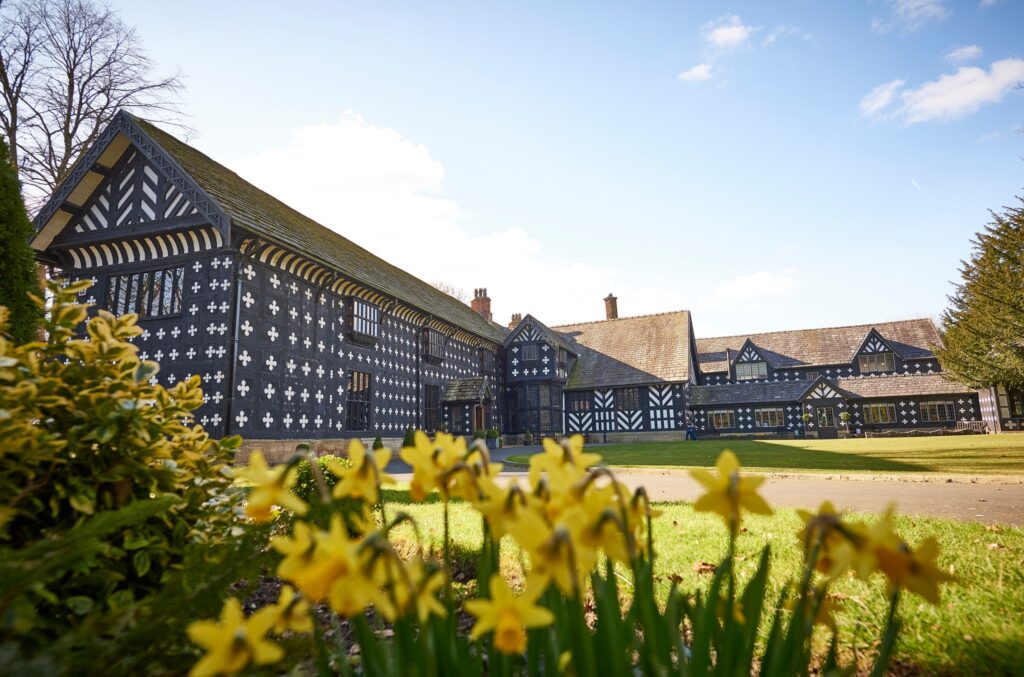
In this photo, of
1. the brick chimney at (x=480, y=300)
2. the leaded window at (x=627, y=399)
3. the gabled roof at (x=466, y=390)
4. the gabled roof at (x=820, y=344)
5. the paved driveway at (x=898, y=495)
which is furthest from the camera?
the gabled roof at (x=820, y=344)

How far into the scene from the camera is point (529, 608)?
926 mm

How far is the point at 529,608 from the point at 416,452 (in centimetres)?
47

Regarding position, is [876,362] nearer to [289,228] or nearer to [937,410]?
[937,410]

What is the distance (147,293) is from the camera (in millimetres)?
14320

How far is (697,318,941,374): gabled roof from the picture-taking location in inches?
1447

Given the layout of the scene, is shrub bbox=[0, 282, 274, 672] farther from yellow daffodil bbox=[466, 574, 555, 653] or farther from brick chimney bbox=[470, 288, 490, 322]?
brick chimney bbox=[470, 288, 490, 322]

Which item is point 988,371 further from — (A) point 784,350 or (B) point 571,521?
(B) point 571,521

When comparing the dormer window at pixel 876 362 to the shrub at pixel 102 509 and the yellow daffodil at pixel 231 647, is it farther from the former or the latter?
the yellow daffodil at pixel 231 647

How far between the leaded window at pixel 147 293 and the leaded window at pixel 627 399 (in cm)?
2587

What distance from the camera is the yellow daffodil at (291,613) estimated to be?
3.40 feet

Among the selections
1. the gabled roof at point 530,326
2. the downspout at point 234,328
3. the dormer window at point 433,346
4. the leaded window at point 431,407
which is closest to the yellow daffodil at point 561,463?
the downspout at point 234,328

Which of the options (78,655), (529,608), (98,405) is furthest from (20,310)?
(529,608)

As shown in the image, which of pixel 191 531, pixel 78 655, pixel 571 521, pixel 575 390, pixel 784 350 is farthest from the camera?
pixel 784 350

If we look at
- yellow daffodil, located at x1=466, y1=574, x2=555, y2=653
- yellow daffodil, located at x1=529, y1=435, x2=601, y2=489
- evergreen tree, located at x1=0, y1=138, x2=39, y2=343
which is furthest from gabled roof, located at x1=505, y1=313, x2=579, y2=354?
yellow daffodil, located at x1=466, y1=574, x2=555, y2=653
